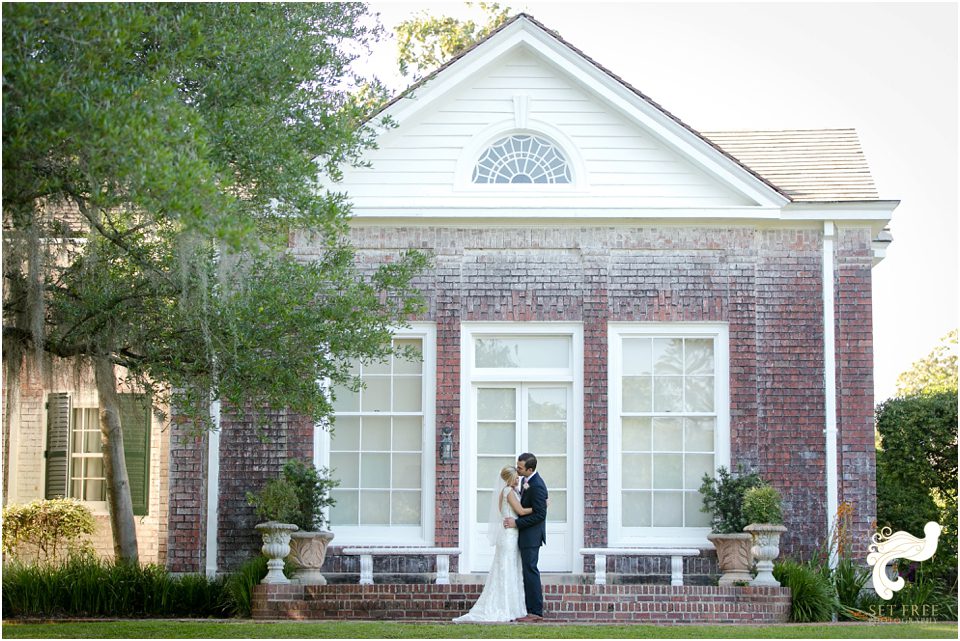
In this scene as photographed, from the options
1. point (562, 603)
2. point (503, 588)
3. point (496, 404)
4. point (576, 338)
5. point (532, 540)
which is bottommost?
point (562, 603)

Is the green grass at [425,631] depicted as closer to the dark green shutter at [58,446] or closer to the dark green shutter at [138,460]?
the dark green shutter at [138,460]

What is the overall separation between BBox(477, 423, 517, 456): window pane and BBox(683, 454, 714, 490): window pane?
1.89 m

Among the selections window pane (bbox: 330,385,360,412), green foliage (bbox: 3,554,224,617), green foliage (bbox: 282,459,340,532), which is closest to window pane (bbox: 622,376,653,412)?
window pane (bbox: 330,385,360,412)

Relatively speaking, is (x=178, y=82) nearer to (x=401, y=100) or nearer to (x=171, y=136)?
(x=171, y=136)

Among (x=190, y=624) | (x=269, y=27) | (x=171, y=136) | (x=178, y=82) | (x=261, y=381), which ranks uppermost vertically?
(x=269, y=27)

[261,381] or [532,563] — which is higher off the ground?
[261,381]

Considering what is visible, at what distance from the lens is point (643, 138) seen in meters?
13.9

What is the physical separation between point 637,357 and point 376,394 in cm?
291

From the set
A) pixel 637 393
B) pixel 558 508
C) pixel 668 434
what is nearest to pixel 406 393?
pixel 558 508

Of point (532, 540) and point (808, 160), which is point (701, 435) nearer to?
point (532, 540)

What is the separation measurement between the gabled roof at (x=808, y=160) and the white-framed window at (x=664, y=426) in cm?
192

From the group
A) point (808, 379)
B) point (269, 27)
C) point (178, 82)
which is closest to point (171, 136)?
point (178, 82)

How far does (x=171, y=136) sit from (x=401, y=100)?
555 centimetres

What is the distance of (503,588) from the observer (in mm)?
11422
